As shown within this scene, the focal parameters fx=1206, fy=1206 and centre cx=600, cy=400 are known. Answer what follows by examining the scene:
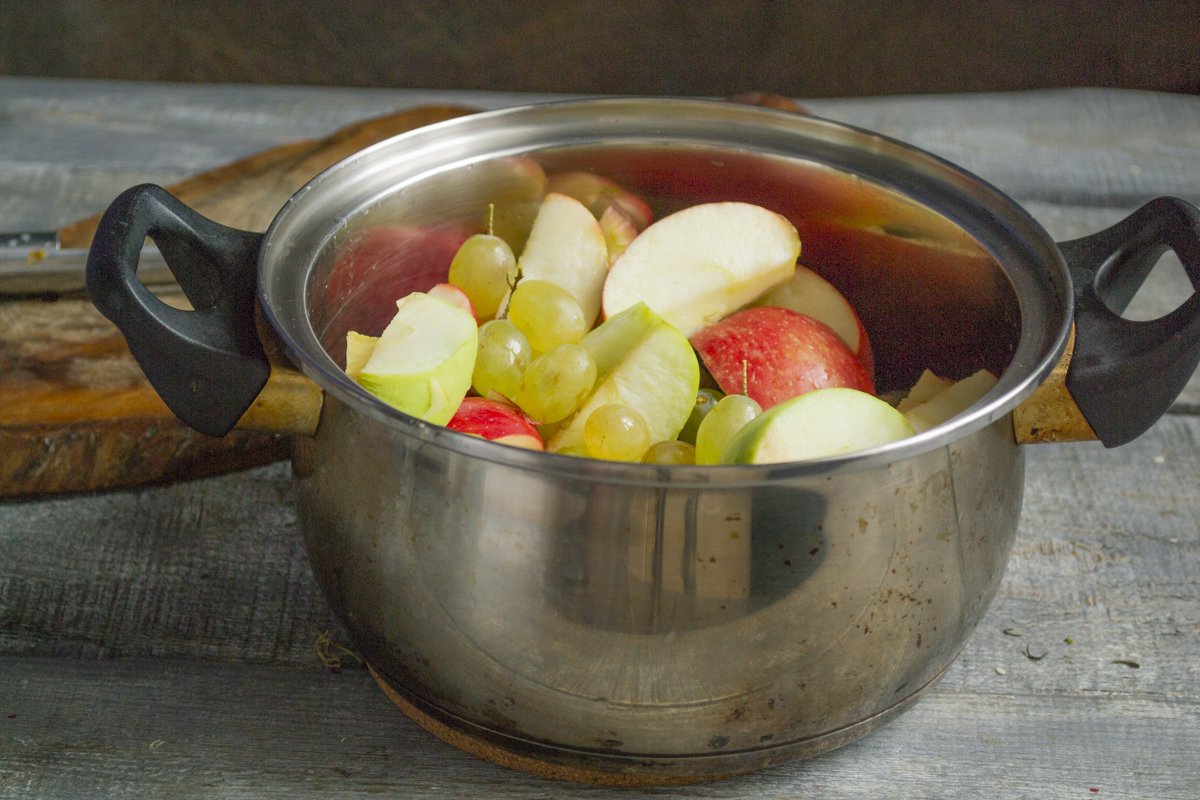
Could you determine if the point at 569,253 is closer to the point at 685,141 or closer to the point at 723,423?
the point at 685,141

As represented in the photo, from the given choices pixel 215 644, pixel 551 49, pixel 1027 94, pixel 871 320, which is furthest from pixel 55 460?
pixel 551 49

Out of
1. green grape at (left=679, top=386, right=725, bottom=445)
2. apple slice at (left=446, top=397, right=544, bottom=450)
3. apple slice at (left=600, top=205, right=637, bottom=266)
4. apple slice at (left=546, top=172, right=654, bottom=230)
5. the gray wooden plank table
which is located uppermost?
apple slice at (left=546, top=172, right=654, bottom=230)

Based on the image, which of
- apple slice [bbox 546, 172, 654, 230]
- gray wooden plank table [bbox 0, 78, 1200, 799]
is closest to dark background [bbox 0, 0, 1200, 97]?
gray wooden plank table [bbox 0, 78, 1200, 799]

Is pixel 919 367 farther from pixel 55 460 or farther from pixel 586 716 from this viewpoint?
pixel 55 460

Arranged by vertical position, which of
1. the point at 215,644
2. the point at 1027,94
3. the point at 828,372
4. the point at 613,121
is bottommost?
the point at 215,644

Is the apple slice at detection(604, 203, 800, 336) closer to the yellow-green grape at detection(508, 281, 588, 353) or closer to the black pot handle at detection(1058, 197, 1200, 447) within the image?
the yellow-green grape at detection(508, 281, 588, 353)

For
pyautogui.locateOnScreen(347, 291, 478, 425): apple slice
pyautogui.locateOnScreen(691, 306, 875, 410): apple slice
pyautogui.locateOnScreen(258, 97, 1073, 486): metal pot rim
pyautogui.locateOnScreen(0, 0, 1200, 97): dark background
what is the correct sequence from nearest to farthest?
pyautogui.locateOnScreen(258, 97, 1073, 486): metal pot rim → pyautogui.locateOnScreen(347, 291, 478, 425): apple slice → pyautogui.locateOnScreen(691, 306, 875, 410): apple slice → pyautogui.locateOnScreen(0, 0, 1200, 97): dark background

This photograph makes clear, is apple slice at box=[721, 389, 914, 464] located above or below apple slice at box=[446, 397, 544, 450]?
above
